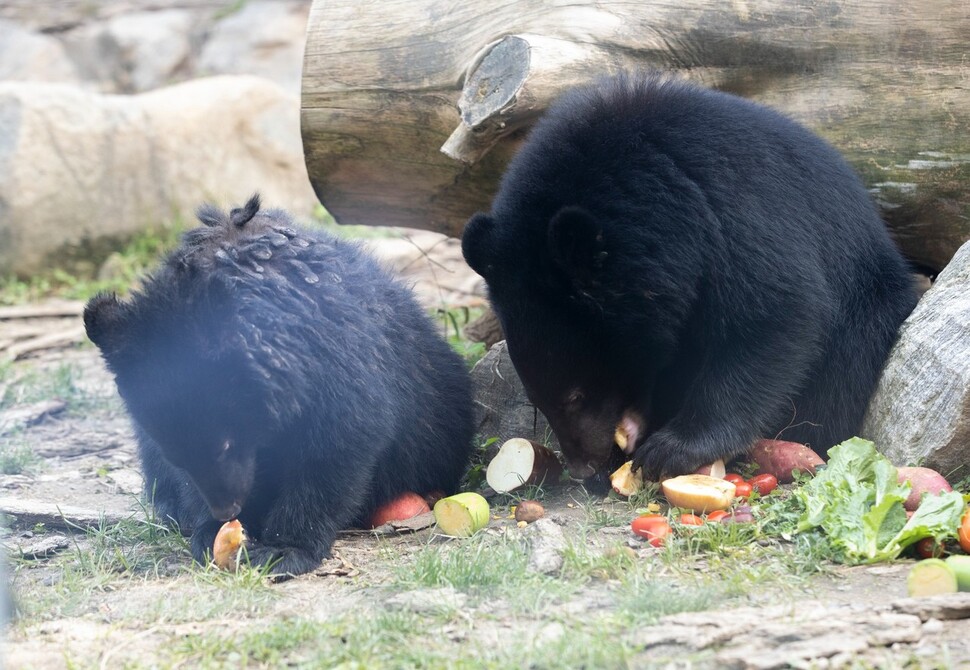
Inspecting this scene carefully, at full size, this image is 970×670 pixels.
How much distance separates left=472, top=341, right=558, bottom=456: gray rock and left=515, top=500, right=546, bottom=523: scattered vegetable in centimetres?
108

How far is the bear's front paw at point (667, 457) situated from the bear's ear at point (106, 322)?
6.74ft

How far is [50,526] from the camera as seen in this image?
448cm

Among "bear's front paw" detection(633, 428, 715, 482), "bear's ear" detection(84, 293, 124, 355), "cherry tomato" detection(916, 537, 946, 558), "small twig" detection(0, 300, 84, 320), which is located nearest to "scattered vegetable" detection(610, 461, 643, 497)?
"bear's front paw" detection(633, 428, 715, 482)

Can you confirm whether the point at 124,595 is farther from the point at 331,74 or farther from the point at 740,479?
the point at 331,74

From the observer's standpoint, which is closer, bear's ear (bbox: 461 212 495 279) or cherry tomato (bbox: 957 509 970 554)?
cherry tomato (bbox: 957 509 970 554)

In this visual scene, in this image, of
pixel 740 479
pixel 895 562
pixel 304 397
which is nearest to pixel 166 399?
pixel 304 397

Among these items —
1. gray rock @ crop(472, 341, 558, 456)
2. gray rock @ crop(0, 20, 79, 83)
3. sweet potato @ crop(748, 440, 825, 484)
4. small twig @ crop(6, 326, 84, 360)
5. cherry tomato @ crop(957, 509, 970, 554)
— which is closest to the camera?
cherry tomato @ crop(957, 509, 970, 554)

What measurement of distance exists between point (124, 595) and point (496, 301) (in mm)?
1798

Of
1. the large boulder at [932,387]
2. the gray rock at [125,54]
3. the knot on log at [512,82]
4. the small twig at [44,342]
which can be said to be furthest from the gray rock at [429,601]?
the gray rock at [125,54]

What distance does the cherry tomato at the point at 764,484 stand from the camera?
13.4 ft

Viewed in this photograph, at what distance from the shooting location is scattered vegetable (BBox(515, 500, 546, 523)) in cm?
403

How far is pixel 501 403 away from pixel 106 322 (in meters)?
2.17

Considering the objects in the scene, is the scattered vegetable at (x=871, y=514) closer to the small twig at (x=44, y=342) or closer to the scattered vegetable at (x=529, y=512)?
the scattered vegetable at (x=529, y=512)

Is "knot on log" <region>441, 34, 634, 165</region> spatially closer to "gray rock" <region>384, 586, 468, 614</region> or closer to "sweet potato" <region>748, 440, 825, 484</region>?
"sweet potato" <region>748, 440, 825, 484</region>
